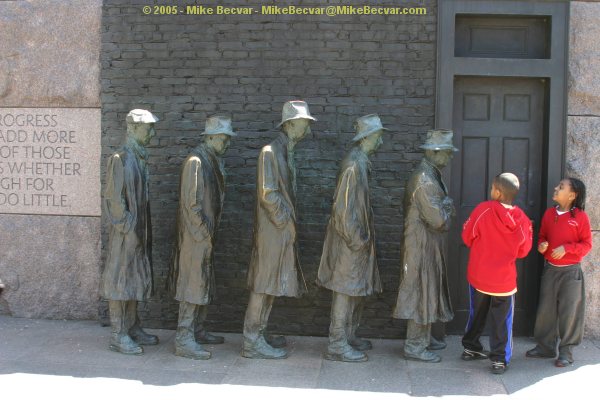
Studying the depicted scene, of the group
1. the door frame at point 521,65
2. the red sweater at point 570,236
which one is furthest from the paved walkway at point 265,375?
the door frame at point 521,65

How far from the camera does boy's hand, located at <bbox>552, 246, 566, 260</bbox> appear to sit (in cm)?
596

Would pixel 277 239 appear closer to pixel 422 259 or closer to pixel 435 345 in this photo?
pixel 422 259

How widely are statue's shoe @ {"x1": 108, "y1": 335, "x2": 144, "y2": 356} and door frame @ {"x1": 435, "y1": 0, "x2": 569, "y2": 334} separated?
144 inches

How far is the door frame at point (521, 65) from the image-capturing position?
6.75 meters

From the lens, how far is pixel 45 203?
7.48 m

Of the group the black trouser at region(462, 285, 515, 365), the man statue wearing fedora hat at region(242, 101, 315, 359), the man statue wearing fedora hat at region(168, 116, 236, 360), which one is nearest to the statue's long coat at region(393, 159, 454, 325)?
the black trouser at region(462, 285, 515, 365)

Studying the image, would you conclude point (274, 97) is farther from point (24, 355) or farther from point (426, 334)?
point (24, 355)

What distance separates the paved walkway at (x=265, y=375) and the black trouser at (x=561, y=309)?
22 cm

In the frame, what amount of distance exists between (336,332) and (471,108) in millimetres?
2738

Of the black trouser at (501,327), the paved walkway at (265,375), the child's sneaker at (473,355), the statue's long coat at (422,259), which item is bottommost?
the paved walkway at (265,375)

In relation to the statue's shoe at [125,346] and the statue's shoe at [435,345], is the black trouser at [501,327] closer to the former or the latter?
the statue's shoe at [435,345]

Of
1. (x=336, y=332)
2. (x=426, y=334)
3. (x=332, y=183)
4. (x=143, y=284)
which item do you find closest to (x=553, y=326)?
(x=426, y=334)

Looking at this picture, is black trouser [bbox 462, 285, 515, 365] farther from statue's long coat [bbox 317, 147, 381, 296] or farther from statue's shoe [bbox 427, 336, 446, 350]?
statue's long coat [bbox 317, 147, 381, 296]

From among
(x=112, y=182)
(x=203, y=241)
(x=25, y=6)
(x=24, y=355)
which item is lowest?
(x=24, y=355)
